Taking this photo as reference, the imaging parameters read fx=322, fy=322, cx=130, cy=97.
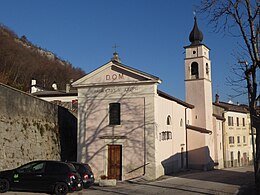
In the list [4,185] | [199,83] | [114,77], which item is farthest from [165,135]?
[4,185]

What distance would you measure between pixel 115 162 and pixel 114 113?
349 centimetres

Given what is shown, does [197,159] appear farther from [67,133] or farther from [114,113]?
[67,133]

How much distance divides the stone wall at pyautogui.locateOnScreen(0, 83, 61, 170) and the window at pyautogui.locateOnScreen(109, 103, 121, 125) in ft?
14.7

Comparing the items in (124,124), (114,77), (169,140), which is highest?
(114,77)

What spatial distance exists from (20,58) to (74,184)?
2169 inches

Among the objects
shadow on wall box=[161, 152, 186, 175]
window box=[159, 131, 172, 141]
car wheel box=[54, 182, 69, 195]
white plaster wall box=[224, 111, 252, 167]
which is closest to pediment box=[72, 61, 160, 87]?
window box=[159, 131, 172, 141]

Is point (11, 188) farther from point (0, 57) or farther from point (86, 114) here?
point (0, 57)

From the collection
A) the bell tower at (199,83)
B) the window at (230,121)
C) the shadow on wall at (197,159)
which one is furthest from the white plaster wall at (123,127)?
the window at (230,121)

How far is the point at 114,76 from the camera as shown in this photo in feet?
77.0

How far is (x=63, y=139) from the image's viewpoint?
25656 millimetres

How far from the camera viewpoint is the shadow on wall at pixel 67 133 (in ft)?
83.6

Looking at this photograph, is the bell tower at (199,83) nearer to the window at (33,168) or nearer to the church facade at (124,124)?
the church facade at (124,124)

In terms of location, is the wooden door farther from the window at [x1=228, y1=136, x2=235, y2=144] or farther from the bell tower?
the window at [x1=228, y1=136, x2=235, y2=144]

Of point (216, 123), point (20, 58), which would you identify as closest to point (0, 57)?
point (20, 58)
